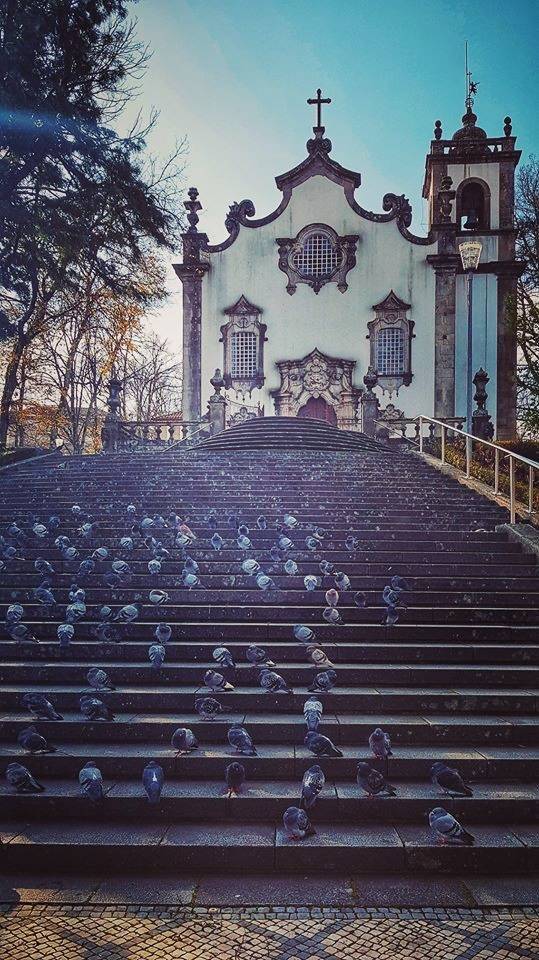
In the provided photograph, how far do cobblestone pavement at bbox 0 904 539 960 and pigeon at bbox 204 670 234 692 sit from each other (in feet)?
6.52

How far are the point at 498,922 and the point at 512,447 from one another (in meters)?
16.3

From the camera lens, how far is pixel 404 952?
3.59 metres

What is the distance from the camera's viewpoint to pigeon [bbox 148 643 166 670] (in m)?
6.10

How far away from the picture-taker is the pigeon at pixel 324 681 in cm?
583

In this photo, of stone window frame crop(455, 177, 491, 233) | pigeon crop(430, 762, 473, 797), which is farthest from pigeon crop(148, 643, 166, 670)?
stone window frame crop(455, 177, 491, 233)

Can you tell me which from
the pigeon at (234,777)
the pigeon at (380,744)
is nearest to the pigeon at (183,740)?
the pigeon at (234,777)

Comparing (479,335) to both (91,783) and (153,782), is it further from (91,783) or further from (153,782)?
(91,783)

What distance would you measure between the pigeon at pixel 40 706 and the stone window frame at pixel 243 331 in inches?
931

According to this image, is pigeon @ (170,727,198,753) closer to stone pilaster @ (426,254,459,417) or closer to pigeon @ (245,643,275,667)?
pigeon @ (245,643,275,667)

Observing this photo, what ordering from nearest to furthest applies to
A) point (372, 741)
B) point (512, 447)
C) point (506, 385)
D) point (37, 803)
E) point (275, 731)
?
1. point (37, 803)
2. point (372, 741)
3. point (275, 731)
4. point (512, 447)
5. point (506, 385)

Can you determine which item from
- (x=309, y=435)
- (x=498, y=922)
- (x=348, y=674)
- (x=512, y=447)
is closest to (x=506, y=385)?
(x=512, y=447)

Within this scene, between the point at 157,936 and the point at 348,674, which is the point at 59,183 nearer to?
the point at 348,674

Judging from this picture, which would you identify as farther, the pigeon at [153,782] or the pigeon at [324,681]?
the pigeon at [324,681]

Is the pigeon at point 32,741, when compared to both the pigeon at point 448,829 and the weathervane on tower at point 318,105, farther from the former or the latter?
the weathervane on tower at point 318,105
